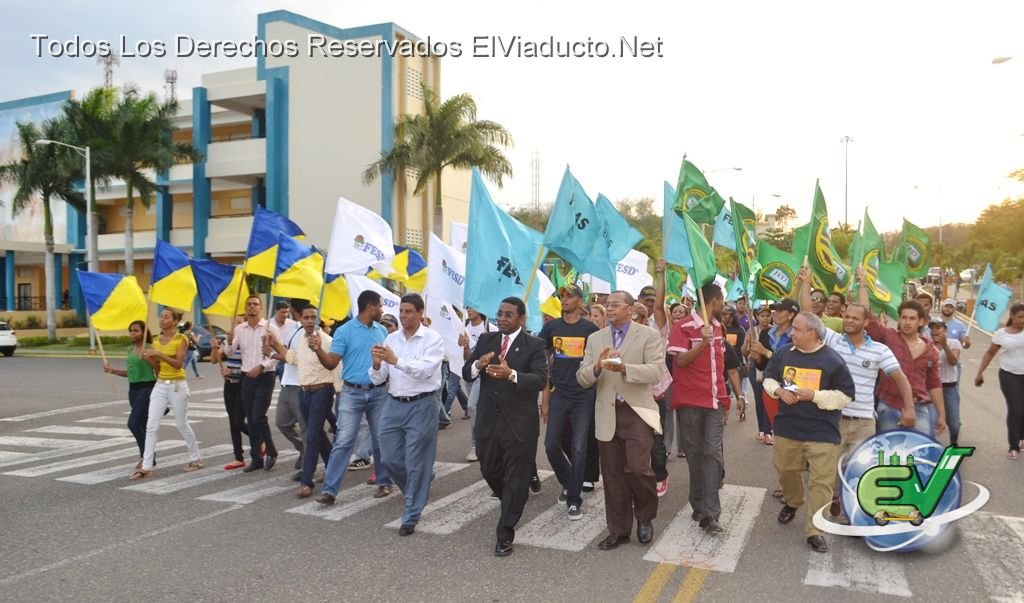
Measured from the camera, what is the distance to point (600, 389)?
603cm

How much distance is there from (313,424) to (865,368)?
4.88 m

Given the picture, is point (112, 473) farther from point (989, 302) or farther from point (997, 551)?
point (989, 302)

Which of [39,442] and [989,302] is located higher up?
[989,302]

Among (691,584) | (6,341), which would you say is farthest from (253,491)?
(6,341)

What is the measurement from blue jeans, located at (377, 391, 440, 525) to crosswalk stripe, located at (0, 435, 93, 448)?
6.07 meters

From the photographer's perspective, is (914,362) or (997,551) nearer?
(997,551)

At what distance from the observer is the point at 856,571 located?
17.0ft

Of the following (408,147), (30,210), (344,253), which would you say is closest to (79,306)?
(30,210)

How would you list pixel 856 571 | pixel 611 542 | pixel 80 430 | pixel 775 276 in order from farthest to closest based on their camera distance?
pixel 80 430 → pixel 775 276 → pixel 611 542 → pixel 856 571

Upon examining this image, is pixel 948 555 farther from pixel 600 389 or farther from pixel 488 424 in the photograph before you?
pixel 488 424

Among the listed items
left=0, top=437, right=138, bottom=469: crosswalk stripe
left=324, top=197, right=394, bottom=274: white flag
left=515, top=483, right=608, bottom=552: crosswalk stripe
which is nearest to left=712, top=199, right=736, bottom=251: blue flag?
left=324, top=197, right=394, bottom=274: white flag

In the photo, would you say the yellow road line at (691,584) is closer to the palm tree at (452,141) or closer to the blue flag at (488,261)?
the blue flag at (488,261)

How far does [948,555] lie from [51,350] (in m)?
33.3

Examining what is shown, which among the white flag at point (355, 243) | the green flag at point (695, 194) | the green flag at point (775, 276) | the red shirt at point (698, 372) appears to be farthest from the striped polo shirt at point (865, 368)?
the white flag at point (355, 243)
